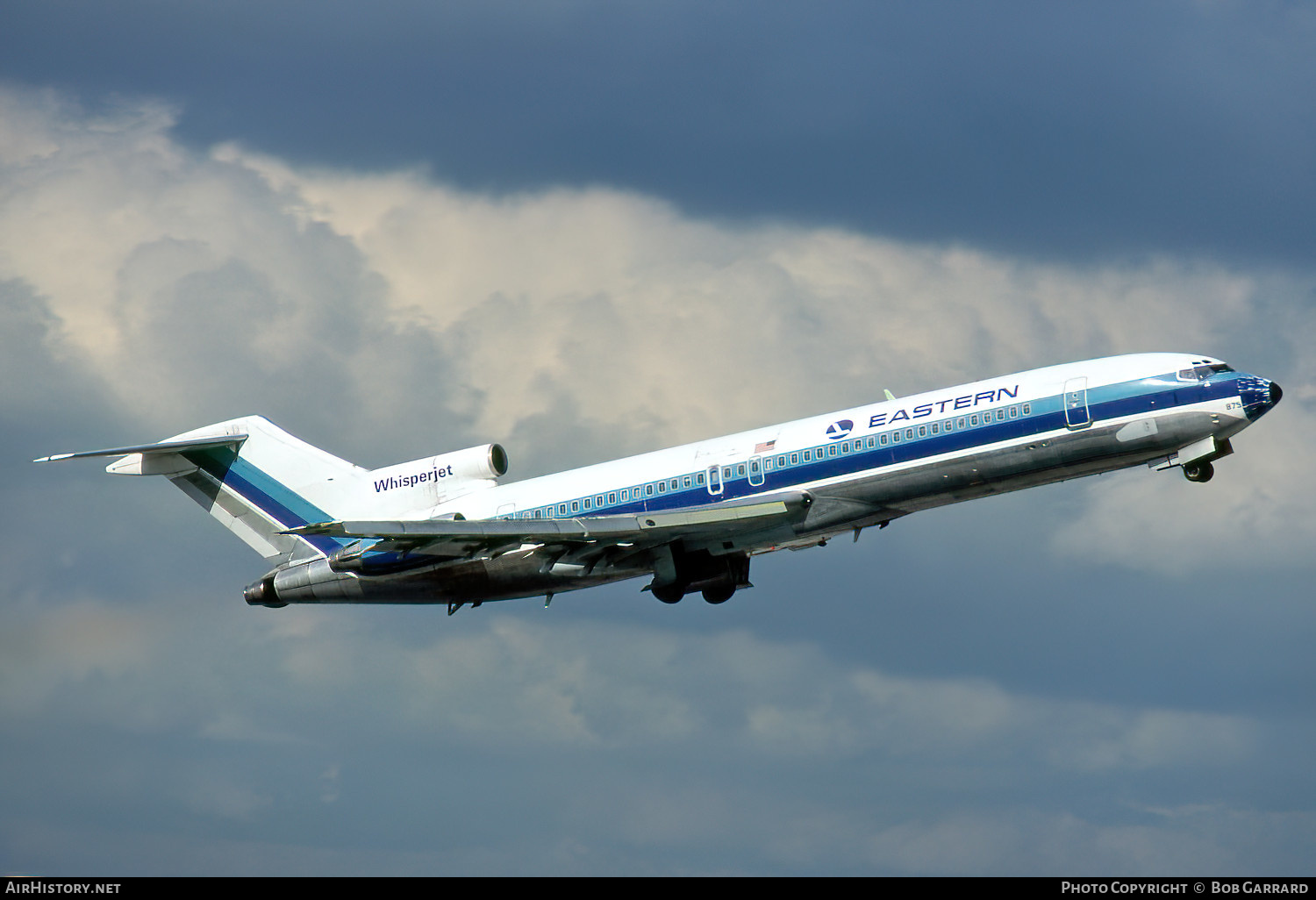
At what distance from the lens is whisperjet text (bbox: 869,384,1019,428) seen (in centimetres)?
Result: 4506

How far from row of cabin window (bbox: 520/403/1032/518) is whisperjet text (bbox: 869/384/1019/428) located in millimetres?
358

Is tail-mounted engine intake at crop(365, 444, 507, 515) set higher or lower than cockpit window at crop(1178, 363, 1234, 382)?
higher

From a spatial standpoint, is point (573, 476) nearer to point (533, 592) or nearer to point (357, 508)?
point (533, 592)

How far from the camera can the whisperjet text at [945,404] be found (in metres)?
45.1

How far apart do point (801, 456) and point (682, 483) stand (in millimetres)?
4055

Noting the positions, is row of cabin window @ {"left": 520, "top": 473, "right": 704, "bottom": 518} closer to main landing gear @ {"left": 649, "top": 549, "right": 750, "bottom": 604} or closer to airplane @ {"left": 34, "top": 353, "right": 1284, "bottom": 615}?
airplane @ {"left": 34, "top": 353, "right": 1284, "bottom": 615}

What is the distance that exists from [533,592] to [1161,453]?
A: 20385 mm

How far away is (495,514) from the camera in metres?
52.2

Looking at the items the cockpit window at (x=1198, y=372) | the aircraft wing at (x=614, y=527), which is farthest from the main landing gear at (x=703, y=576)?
the cockpit window at (x=1198, y=372)

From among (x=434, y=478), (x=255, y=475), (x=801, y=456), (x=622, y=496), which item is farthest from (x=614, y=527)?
(x=255, y=475)

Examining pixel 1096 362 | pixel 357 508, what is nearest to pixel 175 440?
pixel 357 508

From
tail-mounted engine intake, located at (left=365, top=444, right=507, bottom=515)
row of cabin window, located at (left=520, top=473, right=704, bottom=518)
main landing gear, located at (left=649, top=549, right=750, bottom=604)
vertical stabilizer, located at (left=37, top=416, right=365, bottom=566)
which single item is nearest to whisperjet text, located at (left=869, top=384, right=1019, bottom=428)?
row of cabin window, located at (left=520, top=473, right=704, bottom=518)

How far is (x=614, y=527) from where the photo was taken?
47.8 meters

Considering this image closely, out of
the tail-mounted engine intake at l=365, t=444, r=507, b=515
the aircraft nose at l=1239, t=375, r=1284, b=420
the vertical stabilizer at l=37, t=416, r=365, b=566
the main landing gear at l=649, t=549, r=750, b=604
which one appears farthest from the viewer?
the vertical stabilizer at l=37, t=416, r=365, b=566
